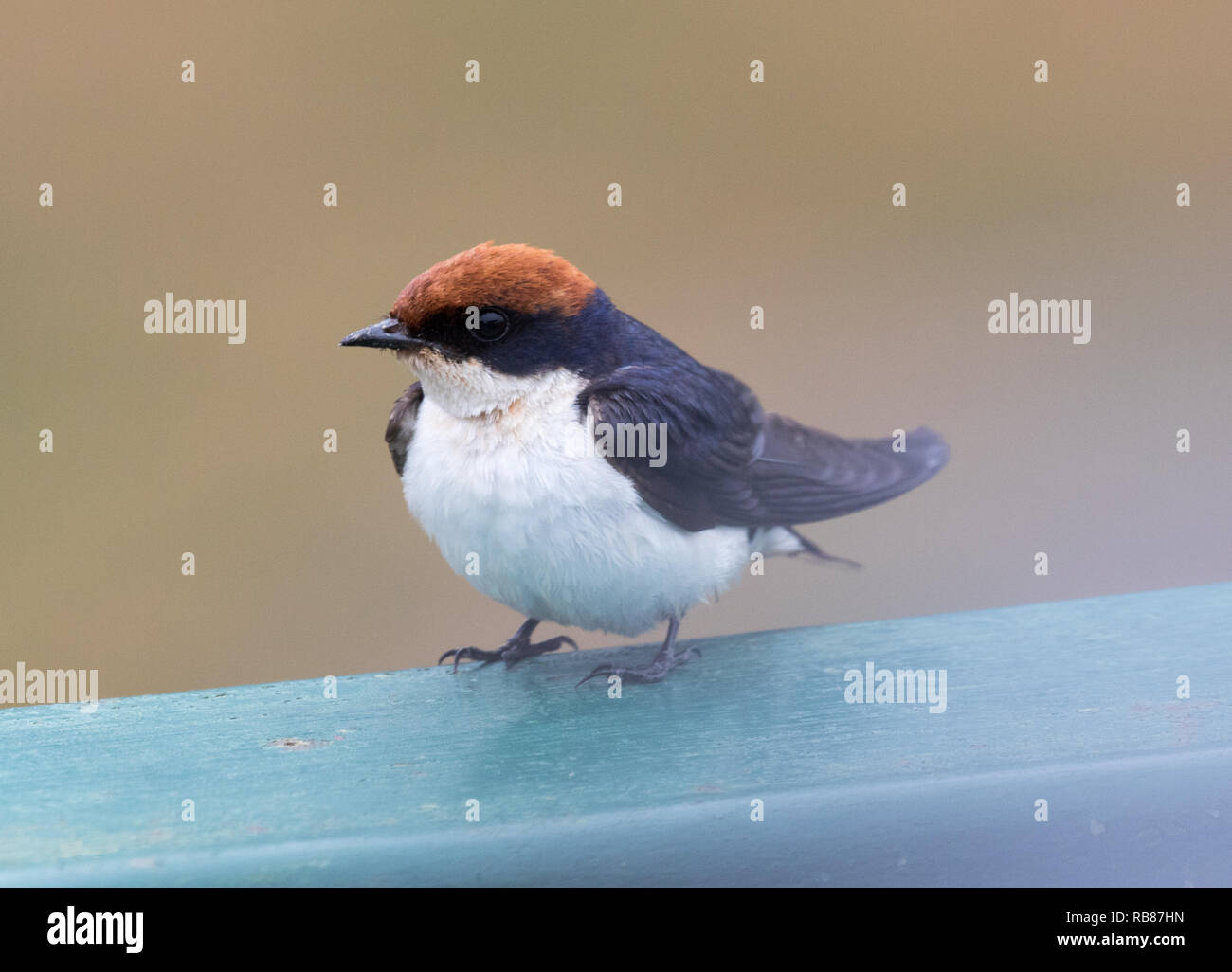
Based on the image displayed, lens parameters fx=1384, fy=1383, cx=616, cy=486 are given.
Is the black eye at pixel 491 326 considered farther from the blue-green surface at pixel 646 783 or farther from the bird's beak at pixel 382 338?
the blue-green surface at pixel 646 783

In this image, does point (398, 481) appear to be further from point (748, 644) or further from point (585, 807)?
point (585, 807)

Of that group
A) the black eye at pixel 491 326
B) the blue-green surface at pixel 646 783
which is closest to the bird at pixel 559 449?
the black eye at pixel 491 326

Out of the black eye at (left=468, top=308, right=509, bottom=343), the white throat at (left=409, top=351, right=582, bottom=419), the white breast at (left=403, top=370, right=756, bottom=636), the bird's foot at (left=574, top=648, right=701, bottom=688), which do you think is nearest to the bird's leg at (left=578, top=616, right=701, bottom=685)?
the bird's foot at (left=574, top=648, right=701, bottom=688)

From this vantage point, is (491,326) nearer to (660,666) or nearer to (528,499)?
(528,499)

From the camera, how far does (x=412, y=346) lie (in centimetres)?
172

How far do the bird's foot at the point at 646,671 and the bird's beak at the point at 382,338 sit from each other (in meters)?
0.55

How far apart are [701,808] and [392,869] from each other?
30 centimetres

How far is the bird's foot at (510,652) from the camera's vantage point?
2.11m

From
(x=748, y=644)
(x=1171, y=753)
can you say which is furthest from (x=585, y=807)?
(x=748, y=644)

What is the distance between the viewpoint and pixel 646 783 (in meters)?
1.48

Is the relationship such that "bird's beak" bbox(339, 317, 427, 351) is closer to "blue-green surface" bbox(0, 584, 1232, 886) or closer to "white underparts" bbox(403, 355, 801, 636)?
→ "white underparts" bbox(403, 355, 801, 636)

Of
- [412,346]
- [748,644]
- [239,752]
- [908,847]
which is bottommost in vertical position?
[908,847]

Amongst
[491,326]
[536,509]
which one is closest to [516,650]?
[536,509]

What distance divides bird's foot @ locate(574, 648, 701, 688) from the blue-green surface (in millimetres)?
59
